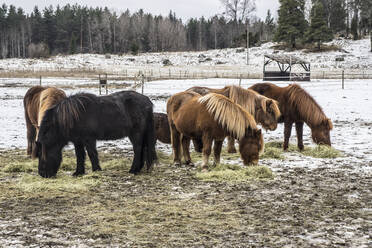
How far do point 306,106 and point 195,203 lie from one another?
4321 millimetres

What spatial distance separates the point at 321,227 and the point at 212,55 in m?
54.0

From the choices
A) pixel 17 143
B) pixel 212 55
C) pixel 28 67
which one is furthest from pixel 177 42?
pixel 17 143

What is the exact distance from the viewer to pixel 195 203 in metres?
4.87

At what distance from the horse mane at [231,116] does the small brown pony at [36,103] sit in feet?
9.31

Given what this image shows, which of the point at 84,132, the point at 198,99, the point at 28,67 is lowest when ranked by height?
the point at 84,132

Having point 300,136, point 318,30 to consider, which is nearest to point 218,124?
point 300,136

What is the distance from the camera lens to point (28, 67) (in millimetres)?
49594

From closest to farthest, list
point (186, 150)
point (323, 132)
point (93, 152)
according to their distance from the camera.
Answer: point (93, 152)
point (186, 150)
point (323, 132)

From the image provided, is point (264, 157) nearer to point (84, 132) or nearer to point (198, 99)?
point (198, 99)

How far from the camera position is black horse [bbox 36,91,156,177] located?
5.96m

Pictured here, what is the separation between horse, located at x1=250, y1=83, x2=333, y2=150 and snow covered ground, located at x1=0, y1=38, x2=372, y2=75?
36336 mm

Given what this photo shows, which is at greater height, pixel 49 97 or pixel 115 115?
pixel 49 97

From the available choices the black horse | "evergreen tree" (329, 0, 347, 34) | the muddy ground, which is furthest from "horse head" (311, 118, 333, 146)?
"evergreen tree" (329, 0, 347, 34)

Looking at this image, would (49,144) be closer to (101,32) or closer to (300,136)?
(300,136)
